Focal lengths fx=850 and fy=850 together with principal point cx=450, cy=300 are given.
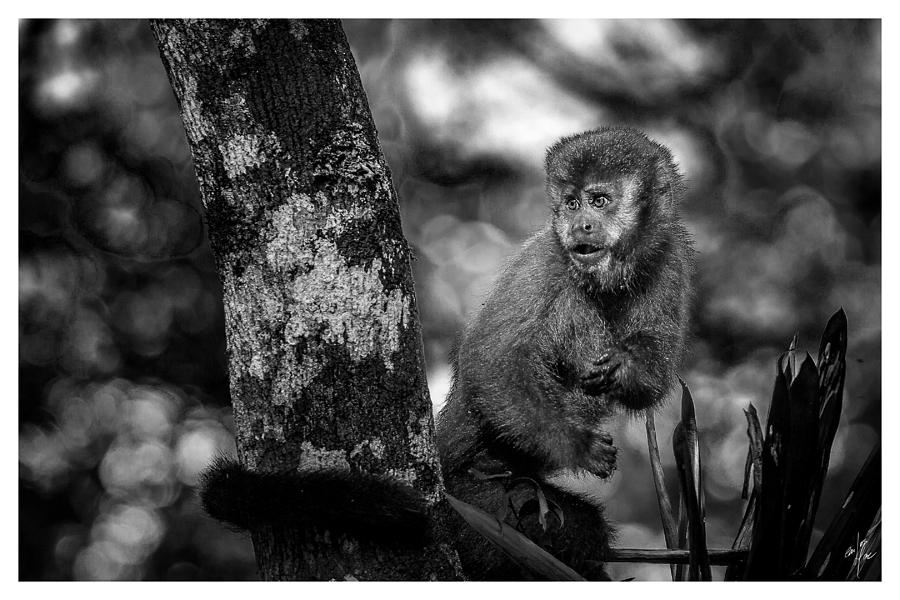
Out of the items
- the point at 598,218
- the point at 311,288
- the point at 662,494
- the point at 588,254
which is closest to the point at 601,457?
the point at 662,494

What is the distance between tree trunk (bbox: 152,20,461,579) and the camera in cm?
184

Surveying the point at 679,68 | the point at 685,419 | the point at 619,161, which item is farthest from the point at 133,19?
the point at 685,419

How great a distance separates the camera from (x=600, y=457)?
2.70 metres

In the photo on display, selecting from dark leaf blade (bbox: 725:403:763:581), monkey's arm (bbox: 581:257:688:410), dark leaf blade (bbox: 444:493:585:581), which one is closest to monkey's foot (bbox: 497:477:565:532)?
dark leaf blade (bbox: 444:493:585:581)

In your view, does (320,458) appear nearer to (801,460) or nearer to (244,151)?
(244,151)

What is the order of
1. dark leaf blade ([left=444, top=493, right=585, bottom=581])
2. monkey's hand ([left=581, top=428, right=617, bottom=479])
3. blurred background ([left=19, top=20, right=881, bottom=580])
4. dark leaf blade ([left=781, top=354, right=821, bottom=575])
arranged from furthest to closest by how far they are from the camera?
blurred background ([left=19, top=20, right=881, bottom=580])
monkey's hand ([left=581, top=428, right=617, bottom=479])
dark leaf blade ([left=781, top=354, right=821, bottom=575])
dark leaf blade ([left=444, top=493, right=585, bottom=581])

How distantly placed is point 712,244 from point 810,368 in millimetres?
888

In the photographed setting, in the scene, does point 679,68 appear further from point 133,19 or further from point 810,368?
point 133,19

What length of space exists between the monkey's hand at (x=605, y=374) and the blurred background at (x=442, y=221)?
43 centimetres

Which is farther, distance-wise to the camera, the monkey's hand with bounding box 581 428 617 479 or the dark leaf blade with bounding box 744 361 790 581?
the monkey's hand with bounding box 581 428 617 479

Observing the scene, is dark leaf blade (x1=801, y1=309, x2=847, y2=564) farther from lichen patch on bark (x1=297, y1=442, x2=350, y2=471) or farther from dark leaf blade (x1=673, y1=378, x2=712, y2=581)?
lichen patch on bark (x1=297, y1=442, x2=350, y2=471)

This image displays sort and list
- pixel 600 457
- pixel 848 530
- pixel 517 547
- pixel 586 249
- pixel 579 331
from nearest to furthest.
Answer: pixel 517 547, pixel 848 530, pixel 600 457, pixel 586 249, pixel 579 331

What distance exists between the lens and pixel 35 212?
2779 mm

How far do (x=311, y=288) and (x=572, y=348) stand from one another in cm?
132
